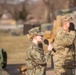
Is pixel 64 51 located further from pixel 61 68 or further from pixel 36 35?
pixel 36 35

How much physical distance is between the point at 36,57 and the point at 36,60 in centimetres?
6

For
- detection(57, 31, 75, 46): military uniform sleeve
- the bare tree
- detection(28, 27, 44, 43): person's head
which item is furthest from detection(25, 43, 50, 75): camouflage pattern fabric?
the bare tree

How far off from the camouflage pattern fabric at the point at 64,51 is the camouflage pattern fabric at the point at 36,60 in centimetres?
95

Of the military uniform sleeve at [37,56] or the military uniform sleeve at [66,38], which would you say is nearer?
the military uniform sleeve at [37,56]

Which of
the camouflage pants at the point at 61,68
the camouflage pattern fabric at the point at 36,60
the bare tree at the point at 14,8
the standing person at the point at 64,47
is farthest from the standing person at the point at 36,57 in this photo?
the bare tree at the point at 14,8

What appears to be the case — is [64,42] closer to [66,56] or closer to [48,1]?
[66,56]

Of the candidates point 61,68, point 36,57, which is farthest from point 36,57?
point 61,68

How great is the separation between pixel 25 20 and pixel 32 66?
251 feet

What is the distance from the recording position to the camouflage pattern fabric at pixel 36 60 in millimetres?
7375

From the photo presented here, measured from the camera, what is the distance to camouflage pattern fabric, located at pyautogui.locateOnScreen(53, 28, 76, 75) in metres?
8.24

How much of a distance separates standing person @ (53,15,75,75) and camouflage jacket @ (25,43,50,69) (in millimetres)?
954

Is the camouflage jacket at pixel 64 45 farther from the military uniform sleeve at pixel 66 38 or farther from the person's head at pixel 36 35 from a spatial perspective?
the person's head at pixel 36 35

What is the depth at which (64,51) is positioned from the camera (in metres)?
8.30

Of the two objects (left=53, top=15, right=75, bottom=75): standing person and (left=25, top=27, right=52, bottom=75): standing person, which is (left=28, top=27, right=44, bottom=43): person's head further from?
(left=53, top=15, right=75, bottom=75): standing person
